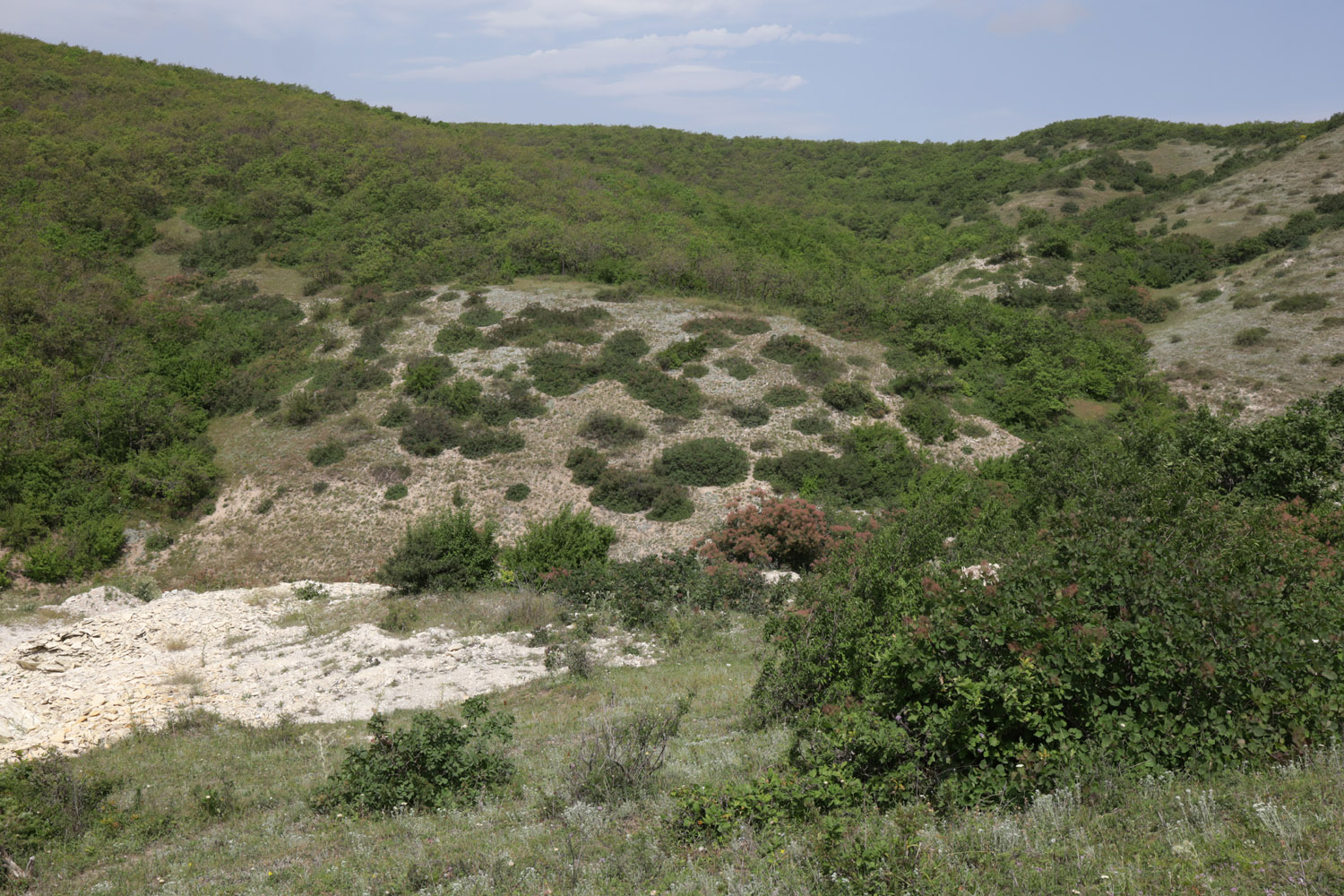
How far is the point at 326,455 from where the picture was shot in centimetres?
2289

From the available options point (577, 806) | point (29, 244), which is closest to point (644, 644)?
point (577, 806)

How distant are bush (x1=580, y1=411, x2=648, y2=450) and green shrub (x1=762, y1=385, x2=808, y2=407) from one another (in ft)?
16.5

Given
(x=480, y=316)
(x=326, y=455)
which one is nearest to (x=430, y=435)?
(x=326, y=455)

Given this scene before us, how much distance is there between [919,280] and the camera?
5112cm

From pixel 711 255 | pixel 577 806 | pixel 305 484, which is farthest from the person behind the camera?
pixel 711 255

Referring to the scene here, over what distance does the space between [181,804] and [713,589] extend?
10.2 metres

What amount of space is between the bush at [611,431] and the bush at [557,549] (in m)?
5.92

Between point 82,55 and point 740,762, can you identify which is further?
point 82,55

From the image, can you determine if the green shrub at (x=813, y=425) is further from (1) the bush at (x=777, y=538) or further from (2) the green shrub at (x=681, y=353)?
(1) the bush at (x=777, y=538)

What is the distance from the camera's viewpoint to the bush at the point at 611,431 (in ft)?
77.9

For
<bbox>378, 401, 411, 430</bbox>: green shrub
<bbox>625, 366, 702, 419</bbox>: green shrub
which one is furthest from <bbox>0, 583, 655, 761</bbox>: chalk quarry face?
<bbox>625, 366, 702, 419</bbox>: green shrub

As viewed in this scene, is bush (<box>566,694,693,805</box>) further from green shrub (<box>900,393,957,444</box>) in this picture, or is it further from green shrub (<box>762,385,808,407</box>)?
green shrub (<box>900,393,957,444</box>)

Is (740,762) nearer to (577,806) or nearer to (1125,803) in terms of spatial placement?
(577,806)

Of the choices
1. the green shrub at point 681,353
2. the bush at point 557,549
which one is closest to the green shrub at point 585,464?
the bush at point 557,549
